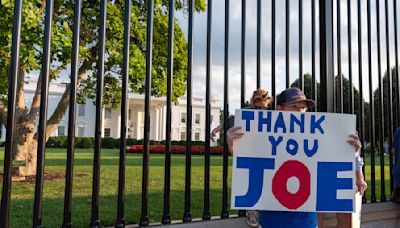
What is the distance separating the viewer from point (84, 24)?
34.7 ft

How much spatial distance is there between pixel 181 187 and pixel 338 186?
6180 mm

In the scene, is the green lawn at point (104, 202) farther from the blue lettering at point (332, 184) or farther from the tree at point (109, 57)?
the blue lettering at point (332, 184)

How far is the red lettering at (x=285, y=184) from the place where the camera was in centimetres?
245

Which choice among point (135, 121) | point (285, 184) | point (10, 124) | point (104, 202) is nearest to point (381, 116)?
point (285, 184)

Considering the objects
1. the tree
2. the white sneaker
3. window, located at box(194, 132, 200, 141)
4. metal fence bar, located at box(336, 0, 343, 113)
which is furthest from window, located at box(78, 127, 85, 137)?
the white sneaker

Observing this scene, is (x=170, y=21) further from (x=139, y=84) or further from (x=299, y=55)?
(x=139, y=84)

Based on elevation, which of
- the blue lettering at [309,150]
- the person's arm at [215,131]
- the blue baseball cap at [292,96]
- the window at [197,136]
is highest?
the window at [197,136]

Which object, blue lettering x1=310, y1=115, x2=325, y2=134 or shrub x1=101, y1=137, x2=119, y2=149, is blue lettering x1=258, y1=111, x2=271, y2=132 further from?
shrub x1=101, y1=137, x2=119, y2=149

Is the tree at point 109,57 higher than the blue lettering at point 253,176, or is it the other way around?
the tree at point 109,57

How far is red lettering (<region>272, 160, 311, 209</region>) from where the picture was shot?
96.5 inches

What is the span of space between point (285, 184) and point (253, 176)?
20 cm

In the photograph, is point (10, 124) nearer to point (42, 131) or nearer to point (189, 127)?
point (42, 131)

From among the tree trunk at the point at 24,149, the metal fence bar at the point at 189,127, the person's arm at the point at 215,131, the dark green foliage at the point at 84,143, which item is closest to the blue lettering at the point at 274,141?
the person's arm at the point at 215,131

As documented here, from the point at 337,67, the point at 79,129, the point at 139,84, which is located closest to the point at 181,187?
the point at 139,84
